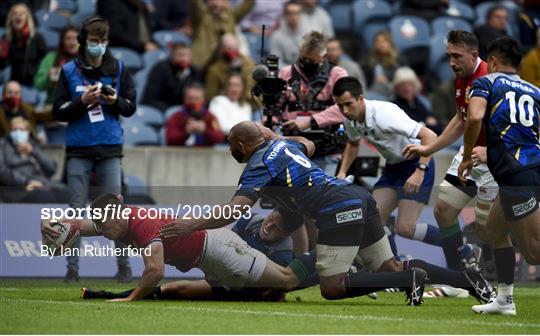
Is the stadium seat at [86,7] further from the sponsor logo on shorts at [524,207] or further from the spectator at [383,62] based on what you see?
the sponsor logo on shorts at [524,207]

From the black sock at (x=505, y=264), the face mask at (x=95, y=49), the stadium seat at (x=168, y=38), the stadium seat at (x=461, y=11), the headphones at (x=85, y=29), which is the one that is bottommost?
the black sock at (x=505, y=264)

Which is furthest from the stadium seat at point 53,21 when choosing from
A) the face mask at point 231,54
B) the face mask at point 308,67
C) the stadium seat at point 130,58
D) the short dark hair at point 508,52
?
the short dark hair at point 508,52

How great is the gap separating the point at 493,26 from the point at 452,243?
296 inches

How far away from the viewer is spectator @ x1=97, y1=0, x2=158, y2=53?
18078 mm

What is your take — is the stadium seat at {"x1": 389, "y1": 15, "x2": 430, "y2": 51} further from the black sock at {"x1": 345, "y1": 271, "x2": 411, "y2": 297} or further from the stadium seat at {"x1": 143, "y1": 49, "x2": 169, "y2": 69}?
the black sock at {"x1": 345, "y1": 271, "x2": 411, "y2": 297}

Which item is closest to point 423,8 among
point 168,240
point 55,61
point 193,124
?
point 193,124

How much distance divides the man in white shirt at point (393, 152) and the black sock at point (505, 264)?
5.17 ft

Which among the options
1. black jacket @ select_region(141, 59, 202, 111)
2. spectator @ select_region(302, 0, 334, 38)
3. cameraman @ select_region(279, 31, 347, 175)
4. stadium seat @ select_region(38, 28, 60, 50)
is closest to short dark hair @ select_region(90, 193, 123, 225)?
cameraman @ select_region(279, 31, 347, 175)

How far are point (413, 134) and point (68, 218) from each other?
3.08 m

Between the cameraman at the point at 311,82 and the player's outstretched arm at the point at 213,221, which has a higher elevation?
the cameraman at the point at 311,82

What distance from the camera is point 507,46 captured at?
10.2 meters

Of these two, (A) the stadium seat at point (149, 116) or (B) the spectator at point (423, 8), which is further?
(B) the spectator at point (423, 8)

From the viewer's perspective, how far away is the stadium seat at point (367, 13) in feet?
65.6

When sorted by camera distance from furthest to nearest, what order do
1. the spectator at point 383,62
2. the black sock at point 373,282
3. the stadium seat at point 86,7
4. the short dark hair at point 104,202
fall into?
1. the stadium seat at point 86,7
2. the spectator at point 383,62
3. the short dark hair at point 104,202
4. the black sock at point 373,282
